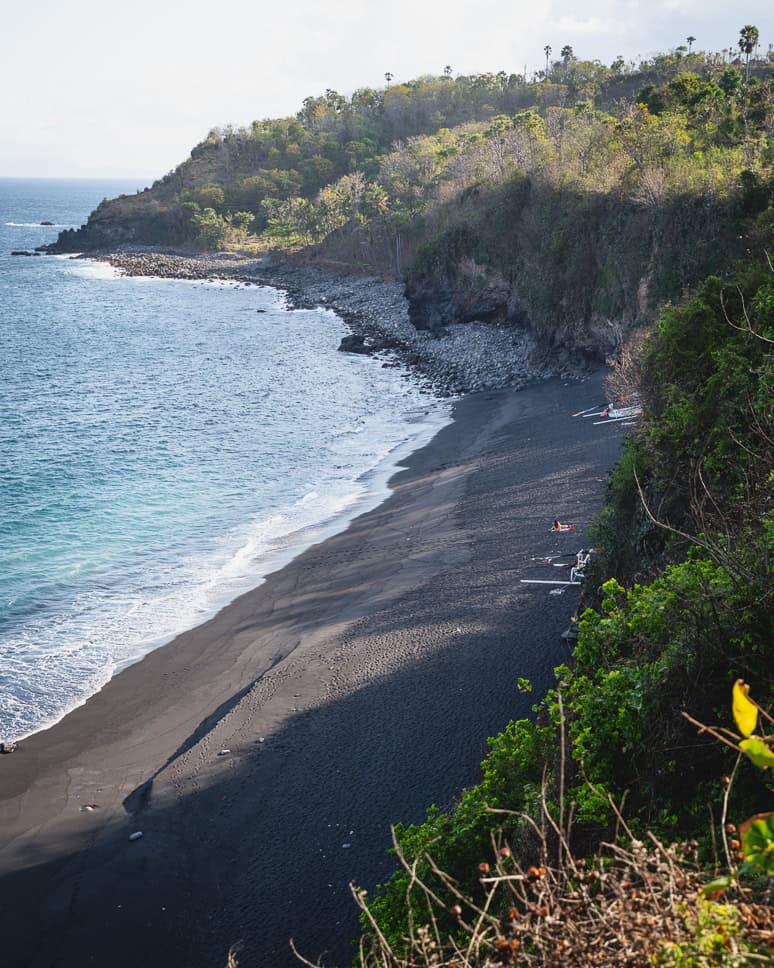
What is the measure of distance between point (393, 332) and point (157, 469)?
2997cm

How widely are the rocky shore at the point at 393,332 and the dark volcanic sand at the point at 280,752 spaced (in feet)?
69.7

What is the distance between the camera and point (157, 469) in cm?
3162

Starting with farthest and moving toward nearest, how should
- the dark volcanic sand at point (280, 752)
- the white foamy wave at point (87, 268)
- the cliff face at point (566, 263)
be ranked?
the white foamy wave at point (87, 268) < the cliff face at point (566, 263) < the dark volcanic sand at point (280, 752)

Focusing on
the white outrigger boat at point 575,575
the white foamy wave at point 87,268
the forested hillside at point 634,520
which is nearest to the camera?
the forested hillside at point 634,520

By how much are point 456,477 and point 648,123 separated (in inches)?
1036

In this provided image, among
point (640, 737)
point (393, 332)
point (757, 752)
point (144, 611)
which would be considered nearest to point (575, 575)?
point (640, 737)

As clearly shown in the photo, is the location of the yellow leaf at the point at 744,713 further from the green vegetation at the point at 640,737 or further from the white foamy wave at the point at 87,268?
the white foamy wave at the point at 87,268

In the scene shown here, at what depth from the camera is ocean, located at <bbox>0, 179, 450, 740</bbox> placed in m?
20.2

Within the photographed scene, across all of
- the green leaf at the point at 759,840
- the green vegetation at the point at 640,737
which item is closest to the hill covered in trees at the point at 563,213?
the green vegetation at the point at 640,737

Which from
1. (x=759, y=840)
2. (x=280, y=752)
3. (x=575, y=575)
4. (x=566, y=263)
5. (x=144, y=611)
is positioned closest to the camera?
(x=759, y=840)

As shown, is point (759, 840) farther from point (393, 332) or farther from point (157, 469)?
point (393, 332)

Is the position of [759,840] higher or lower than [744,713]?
lower

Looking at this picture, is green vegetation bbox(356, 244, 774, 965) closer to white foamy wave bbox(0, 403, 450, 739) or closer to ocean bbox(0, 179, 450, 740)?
white foamy wave bbox(0, 403, 450, 739)

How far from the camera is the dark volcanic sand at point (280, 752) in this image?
11273 millimetres
